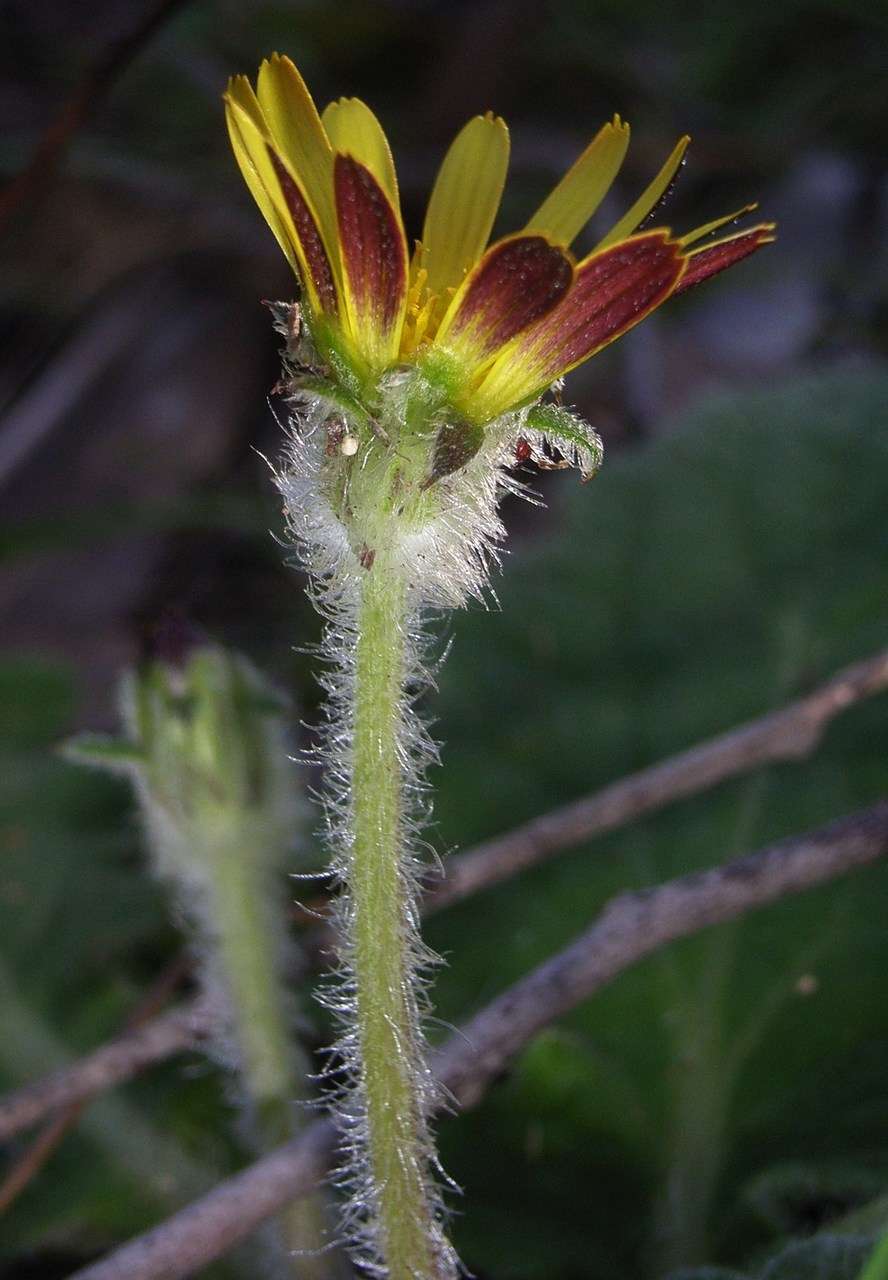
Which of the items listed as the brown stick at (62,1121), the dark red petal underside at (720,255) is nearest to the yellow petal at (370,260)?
the dark red petal underside at (720,255)

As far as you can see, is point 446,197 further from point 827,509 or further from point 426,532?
point 827,509

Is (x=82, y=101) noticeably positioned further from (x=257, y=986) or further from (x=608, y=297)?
(x=608, y=297)

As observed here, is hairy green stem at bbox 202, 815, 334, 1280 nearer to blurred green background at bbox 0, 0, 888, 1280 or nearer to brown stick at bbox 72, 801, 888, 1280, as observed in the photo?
blurred green background at bbox 0, 0, 888, 1280

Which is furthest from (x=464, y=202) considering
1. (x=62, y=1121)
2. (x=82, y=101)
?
(x=82, y=101)

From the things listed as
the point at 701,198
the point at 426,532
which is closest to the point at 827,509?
the point at 426,532

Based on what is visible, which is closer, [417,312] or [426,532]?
[426,532]

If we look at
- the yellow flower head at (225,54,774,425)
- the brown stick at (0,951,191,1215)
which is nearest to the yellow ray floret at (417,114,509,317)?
the yellow flower head at (225,54,774,425)
